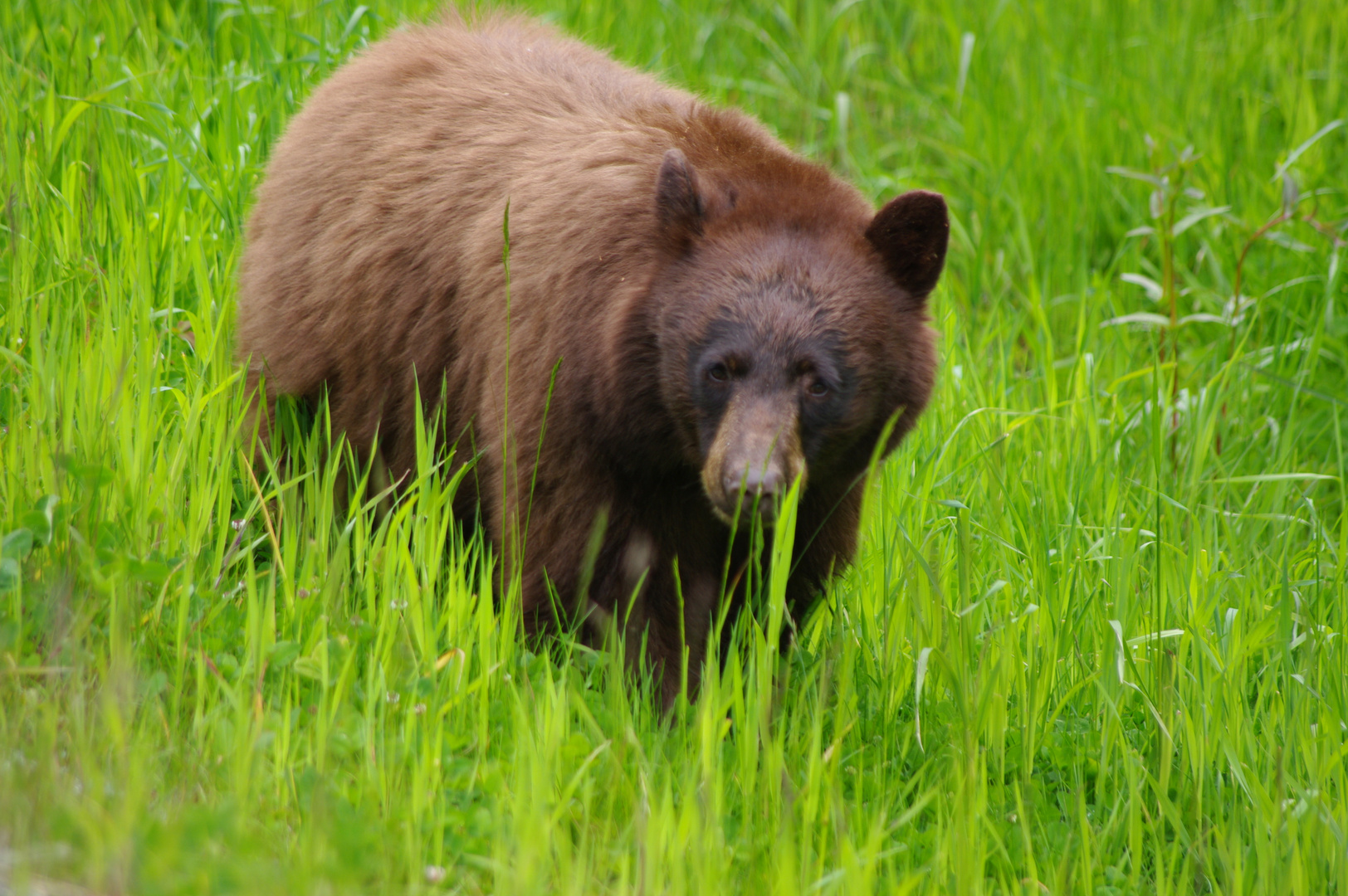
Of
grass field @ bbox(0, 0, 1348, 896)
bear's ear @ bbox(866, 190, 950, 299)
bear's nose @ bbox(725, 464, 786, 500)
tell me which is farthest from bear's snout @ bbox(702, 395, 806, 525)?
bear's ear @ bbox(866, 190, 950, 299)

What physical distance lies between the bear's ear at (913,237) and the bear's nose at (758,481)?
2.91ft

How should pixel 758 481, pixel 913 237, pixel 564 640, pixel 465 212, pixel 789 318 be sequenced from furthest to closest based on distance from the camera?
pixel 465 212 < pixel 913 237 < pixel 789 318 < pixel 564 640 < pixel 758 481

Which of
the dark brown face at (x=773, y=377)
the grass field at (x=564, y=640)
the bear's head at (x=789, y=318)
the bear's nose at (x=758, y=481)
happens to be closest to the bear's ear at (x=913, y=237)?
the bear's head at (x=789, y=318)

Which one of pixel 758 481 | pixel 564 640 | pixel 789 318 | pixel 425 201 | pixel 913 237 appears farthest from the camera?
pixel 425 201

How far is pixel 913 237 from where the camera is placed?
12.4 feet

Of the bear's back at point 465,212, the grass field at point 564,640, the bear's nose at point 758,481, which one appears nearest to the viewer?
the grass field at point 564,640

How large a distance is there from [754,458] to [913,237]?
930 millimetres

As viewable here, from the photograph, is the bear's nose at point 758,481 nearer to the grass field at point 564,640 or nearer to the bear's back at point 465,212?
the grass field at point 564,640

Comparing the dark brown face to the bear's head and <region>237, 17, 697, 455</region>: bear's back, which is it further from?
<region>237, 17, 697, 455</region>: bear's back

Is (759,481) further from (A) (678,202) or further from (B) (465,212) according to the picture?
(B) (465,212)

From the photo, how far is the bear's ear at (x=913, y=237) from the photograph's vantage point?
12.1 ft

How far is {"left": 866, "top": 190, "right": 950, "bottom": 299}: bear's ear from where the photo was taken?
145 inches

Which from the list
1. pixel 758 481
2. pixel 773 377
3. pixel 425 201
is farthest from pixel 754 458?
pixel 425 201

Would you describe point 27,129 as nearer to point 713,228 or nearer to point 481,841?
point 713,228
